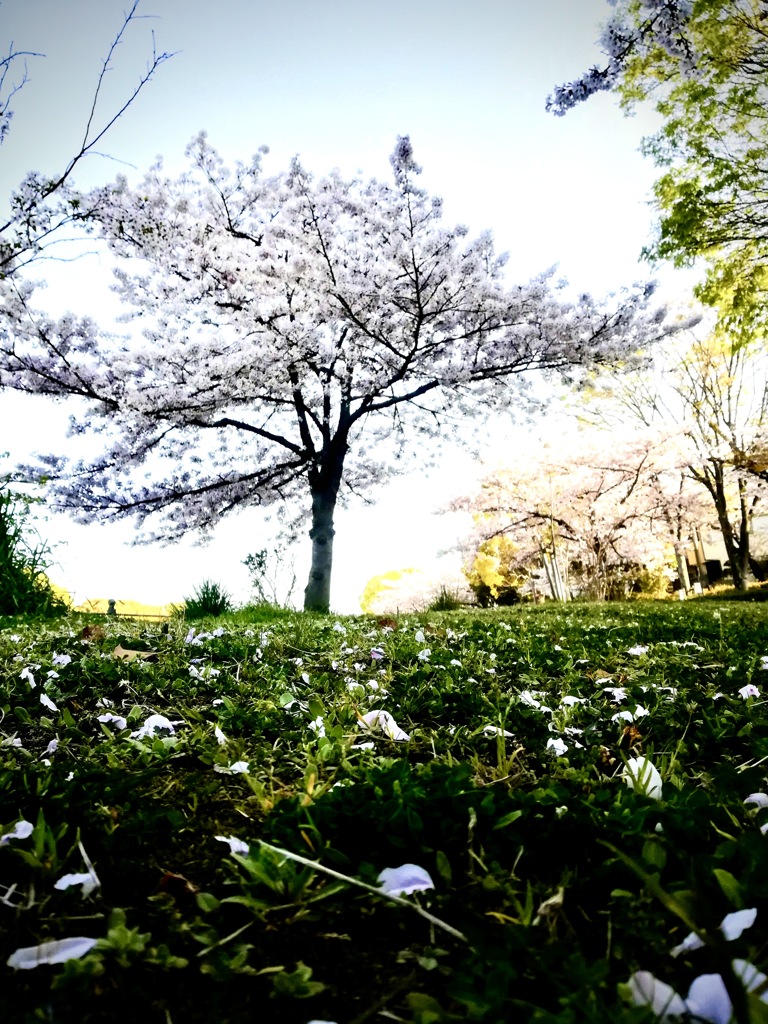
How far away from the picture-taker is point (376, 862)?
42.2 inches

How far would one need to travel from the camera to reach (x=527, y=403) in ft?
47.2

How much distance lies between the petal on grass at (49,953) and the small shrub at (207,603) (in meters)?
10.2

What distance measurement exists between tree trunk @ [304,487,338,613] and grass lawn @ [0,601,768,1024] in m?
9.87

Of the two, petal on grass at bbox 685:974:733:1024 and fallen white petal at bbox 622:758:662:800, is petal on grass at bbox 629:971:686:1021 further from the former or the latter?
fallen white petal at bbox 622:758:662:800

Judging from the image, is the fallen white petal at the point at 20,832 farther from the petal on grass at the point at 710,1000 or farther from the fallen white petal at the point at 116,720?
the petal on grass at the point at 710,1000

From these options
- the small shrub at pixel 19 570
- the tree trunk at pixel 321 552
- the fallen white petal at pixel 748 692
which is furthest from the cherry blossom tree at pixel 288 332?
the fallen white petal at pixel 748 692

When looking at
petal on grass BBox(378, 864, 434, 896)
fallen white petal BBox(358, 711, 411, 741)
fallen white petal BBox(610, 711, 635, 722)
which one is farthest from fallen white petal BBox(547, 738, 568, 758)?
petal on grass BBox(378, 864, 434, 896)

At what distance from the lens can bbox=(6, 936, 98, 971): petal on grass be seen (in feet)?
2.55

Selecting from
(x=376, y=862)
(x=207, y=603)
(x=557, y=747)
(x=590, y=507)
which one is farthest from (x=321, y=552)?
(x=376, y=862)

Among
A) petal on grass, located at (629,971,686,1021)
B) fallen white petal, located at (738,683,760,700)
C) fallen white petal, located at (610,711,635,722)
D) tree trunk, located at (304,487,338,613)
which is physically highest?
tree trunk, located at (304,487,338,613)

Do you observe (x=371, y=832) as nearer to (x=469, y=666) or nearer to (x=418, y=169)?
(x=469, y=666)

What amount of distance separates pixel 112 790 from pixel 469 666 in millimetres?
2201

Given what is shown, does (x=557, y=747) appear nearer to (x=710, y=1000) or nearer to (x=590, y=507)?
(x=710, y=1000)

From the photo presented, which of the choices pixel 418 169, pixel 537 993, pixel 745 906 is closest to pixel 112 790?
pixel 537 993
